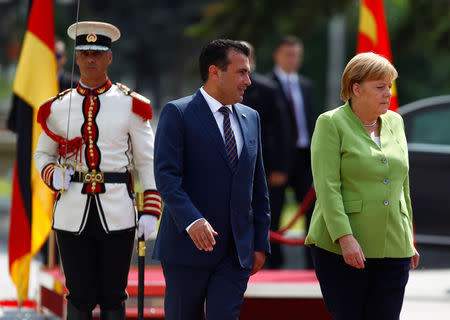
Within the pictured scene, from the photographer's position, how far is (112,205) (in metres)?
4.80

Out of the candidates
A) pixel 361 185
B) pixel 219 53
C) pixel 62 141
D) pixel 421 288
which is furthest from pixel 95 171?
→ pixel 421 288

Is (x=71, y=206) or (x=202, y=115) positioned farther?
(x=71, y=206)

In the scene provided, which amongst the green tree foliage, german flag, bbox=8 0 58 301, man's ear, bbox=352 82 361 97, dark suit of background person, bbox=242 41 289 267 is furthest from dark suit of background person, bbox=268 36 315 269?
man's ear, bbox=352 82 361 97

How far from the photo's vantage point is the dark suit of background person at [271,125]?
809 cm

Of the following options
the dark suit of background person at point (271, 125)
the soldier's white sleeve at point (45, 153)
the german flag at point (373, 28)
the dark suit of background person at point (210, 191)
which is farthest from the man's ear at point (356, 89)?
the dark suit of background person at point (271, 125)

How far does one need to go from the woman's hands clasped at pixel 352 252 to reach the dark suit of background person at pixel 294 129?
4407 mm

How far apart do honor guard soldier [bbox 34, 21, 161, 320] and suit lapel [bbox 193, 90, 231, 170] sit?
52 cm

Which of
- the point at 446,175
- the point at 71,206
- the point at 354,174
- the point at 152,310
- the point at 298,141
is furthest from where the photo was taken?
the point at 446,175

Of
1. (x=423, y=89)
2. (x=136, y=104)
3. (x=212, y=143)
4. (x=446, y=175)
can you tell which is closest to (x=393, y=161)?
(x=212, y=143)

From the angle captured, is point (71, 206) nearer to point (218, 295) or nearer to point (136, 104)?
point (136, 104)

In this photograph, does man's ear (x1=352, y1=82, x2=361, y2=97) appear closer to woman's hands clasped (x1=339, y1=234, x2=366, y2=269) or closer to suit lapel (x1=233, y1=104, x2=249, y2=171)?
suit lapel (x1=233, y1=104, x2=249, y2=171)

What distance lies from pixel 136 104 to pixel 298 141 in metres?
4.01

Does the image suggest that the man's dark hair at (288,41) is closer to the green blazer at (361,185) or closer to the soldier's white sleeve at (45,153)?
the soldier's white sleeve at (45,153)

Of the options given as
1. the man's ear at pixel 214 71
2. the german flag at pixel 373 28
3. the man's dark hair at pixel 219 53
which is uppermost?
the german flag at pixel 373 28
